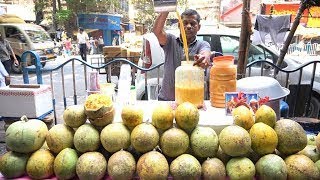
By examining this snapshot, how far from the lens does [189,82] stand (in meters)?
1.94

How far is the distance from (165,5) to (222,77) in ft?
2.09

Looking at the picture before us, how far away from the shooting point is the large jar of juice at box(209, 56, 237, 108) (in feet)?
6.68

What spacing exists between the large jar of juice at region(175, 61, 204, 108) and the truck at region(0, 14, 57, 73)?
12.1 meters

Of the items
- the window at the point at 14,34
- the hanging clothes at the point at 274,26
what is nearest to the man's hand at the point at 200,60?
the hanging clothes at the point at 274,26

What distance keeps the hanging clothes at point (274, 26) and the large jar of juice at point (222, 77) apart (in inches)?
227

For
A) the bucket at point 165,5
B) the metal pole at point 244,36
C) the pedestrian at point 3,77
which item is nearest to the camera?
the bucket at point 165,5

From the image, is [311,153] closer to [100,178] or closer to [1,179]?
[100,178]

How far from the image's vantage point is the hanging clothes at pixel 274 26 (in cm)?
738

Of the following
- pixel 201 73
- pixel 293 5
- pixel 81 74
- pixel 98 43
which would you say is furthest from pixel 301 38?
pixel 201 73

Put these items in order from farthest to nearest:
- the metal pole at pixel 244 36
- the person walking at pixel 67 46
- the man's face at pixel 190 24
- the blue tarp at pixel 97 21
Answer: the blue tarp at pixel 97 21 < the person walking at pixel 67 46 < the man's face at pixel 190 24 < the metal pole at pixel 244 36

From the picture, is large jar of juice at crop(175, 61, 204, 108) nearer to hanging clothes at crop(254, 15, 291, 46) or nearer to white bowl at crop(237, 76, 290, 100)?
white bowl at crop(237, 76, 290, 100)

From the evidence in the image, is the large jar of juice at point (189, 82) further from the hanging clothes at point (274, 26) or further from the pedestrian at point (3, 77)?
the hanging clothes at point (274, 26)

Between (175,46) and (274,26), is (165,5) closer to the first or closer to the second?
(175,46)

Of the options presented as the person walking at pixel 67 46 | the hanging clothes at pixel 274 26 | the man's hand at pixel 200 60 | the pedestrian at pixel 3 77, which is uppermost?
the hanging clothes at pixel 274 26
